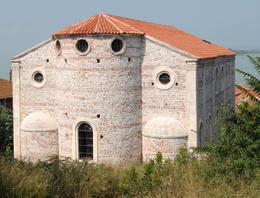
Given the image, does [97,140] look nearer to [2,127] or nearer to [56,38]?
[56,38]

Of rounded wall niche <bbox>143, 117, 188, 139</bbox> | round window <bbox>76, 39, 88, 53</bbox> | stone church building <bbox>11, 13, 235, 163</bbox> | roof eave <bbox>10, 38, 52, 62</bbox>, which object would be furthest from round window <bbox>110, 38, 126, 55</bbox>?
roof eave <bbox>10, 38, 52, 62</bbox>

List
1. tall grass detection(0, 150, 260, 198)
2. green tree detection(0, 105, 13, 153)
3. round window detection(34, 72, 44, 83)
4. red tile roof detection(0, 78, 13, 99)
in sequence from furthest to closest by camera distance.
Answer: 1. red tile roof detection(0, 78, 13, 99)
2. green tree detection(0, 105, 13, 153)
3. round window detection(34, 72, 44, 83)
4. tall grass detection(0, 150, 260, 198)

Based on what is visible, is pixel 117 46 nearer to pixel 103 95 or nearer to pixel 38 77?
pixel 103 95

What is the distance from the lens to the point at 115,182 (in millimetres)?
14586

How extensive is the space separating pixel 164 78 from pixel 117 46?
316 cm

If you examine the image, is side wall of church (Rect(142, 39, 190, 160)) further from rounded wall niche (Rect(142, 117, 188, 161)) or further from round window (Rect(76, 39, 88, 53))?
round window (Rect(76, 39, 88, 53))

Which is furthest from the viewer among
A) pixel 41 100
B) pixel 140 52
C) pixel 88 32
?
pixel 41 100

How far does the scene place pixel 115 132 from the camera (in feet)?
65.5

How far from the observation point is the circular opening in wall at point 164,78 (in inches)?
805

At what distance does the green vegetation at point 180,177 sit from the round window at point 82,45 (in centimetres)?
761

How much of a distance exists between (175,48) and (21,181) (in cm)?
1173

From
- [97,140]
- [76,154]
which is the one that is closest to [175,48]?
[97,140]

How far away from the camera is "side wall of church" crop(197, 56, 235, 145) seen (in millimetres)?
21062

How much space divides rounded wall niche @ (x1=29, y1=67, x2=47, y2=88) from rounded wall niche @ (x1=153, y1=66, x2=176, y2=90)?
7134mm
